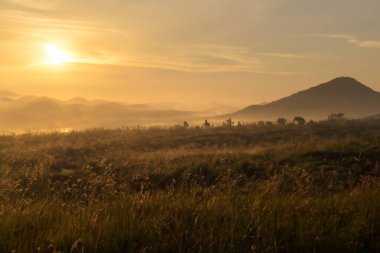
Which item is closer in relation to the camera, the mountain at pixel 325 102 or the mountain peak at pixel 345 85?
the mountain at pixel 325 102

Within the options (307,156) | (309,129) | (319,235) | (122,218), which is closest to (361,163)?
(307,156)

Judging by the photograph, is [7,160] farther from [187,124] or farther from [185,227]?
[187,124]

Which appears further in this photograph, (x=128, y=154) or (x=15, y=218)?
(x=128, y=154)

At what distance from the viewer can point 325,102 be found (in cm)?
17675

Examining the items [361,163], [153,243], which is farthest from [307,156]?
[153,243]

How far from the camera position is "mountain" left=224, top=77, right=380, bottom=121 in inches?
6604

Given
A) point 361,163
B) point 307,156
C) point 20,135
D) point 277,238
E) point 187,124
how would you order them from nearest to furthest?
point 277,238, point 361,163, point 307,156, point 20,135, point 187,124

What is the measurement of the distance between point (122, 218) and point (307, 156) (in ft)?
38.7

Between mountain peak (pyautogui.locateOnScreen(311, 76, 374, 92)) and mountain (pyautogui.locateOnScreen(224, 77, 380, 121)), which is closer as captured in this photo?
mountain (pyautogui.locateOnScreen(224, 77, 380, 121))

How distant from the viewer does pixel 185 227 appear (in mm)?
5910

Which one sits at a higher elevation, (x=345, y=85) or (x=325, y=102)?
(x=345, y=85)

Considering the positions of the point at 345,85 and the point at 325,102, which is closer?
the point at 325,102

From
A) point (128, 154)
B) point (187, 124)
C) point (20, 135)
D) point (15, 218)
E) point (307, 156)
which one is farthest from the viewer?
point (187, 124)

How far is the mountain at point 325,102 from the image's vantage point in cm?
16775
